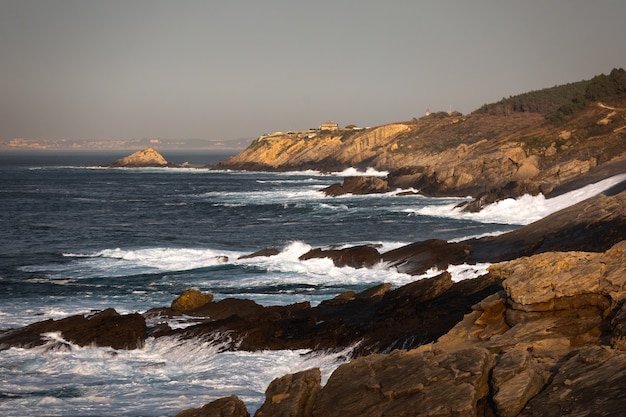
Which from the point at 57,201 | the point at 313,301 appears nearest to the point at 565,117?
the point at 57,201

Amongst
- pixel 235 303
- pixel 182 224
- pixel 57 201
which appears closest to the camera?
pixel 235 303

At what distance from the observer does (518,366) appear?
15320 mm

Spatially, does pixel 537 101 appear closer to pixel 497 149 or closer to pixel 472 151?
pixel 472 151

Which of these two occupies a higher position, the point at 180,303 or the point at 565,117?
the point at 565,117

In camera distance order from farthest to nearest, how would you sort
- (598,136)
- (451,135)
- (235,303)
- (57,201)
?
(451,135) < (57,201) < (598,136) < (235,303)

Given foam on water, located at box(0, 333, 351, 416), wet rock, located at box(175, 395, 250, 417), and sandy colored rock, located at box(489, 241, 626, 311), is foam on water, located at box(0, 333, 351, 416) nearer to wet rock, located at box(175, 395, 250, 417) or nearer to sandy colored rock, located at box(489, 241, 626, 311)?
wet rock, located at box(175, 395, 250, 417)

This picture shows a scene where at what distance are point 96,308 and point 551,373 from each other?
21.6 meters

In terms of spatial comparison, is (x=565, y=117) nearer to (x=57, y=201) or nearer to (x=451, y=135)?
(x=451, y=135)

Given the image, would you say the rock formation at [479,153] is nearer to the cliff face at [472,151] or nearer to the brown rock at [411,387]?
the cliff face at [472,151]

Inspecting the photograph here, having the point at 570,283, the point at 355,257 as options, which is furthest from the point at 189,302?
the point at 570,283

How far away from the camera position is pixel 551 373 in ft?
50.7

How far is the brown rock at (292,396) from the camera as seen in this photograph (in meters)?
15.5

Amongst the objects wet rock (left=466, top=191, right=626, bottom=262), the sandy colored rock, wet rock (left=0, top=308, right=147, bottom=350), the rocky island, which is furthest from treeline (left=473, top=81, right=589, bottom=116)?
the sandy colored rock

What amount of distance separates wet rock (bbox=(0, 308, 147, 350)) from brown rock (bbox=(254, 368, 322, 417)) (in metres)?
11.1
